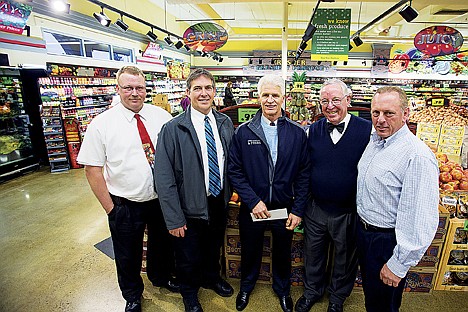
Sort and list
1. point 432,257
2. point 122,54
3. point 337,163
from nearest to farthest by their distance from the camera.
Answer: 1. point 337,163
2. point 432,257
3. point 122,54

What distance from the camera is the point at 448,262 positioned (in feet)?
8.76

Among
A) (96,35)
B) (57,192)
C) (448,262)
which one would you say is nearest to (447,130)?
(448,262)

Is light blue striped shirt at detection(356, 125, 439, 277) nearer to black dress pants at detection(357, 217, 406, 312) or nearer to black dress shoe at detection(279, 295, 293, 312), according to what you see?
black dress pants at detection(357, 217, 406, 312)

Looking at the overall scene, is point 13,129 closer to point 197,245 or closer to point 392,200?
point 197,245

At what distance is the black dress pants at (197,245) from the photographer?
2277 millimetres

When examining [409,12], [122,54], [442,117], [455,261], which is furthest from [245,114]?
[122,54]

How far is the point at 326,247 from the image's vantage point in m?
2.38

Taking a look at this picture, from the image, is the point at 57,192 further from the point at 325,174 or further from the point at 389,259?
the point at 389,259

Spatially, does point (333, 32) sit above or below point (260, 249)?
above

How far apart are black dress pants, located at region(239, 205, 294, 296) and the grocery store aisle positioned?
0.24 meters

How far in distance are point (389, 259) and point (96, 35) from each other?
9.72 meters

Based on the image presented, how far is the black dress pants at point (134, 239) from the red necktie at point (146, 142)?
39 centimetres

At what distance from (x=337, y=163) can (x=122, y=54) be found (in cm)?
1037

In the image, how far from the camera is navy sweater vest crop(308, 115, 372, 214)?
2.03 metres
